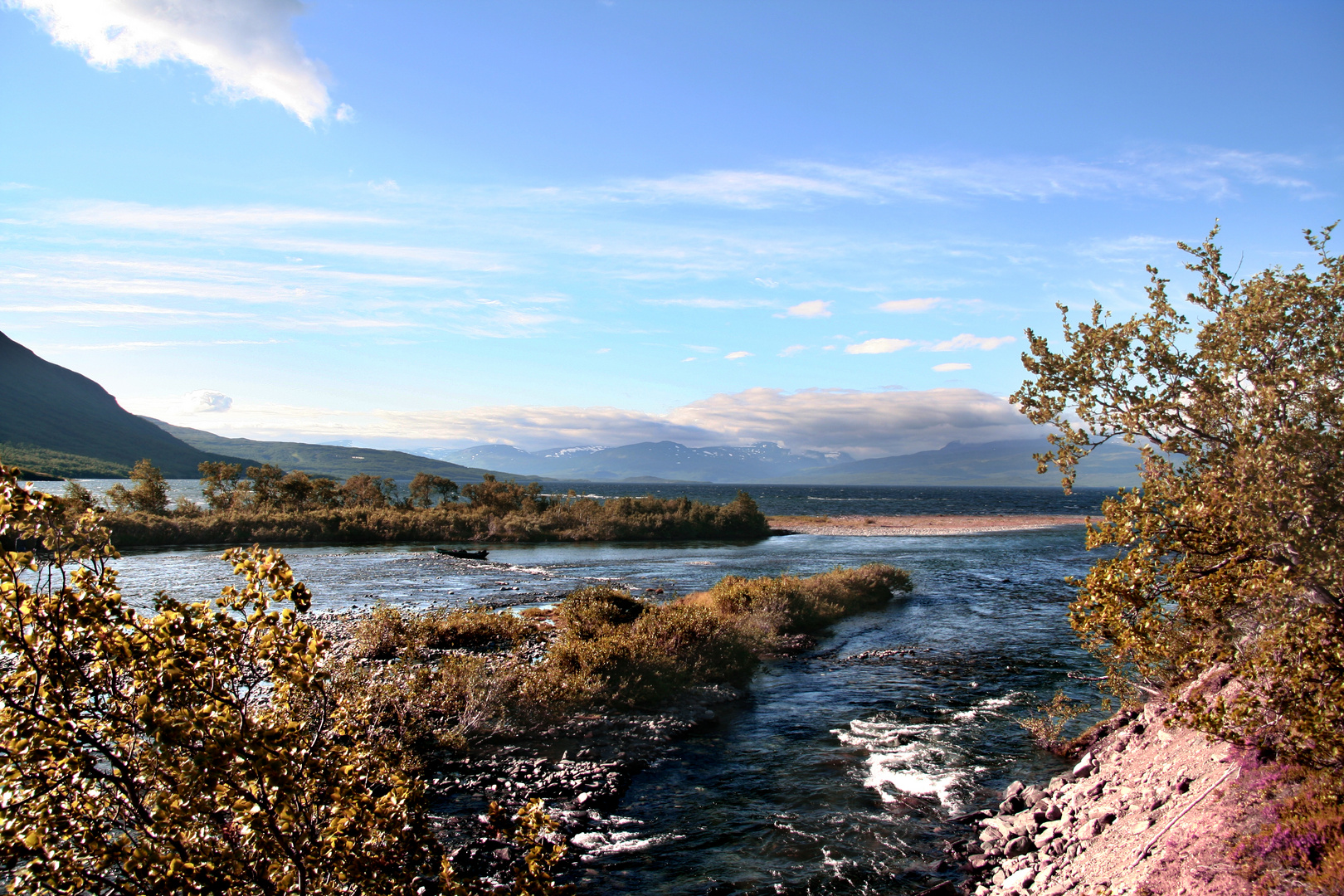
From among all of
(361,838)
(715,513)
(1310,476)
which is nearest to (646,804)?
(361,838)

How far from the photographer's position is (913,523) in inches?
4259

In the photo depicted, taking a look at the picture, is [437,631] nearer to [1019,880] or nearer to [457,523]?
[1019,880]

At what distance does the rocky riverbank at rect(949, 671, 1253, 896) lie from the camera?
929 cm

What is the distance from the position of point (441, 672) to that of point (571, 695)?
3.67 m

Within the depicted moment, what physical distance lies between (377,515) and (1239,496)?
255ft

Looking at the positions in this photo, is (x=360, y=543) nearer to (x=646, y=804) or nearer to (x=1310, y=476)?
(x=646, y=804)

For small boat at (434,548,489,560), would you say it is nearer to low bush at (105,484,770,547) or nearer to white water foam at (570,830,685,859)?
low bush at (105,484,770,547)

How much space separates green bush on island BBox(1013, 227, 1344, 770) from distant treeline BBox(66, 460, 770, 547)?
71613 mm

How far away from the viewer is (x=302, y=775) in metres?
5.99

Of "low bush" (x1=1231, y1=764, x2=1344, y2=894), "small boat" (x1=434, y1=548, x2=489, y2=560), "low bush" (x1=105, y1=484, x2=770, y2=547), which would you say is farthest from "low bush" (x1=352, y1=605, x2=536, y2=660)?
"low bush" (x1=105, y1=484, x2=770, y2=547)

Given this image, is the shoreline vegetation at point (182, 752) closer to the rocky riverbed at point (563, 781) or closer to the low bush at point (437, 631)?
the rocky riverbed at point (563, 781)

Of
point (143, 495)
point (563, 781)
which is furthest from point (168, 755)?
point (143, 495)

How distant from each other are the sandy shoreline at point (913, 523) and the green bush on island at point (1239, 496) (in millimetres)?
84491

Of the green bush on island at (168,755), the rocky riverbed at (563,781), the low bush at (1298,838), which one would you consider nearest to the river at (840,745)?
the rocky riverbed at (563,781)
